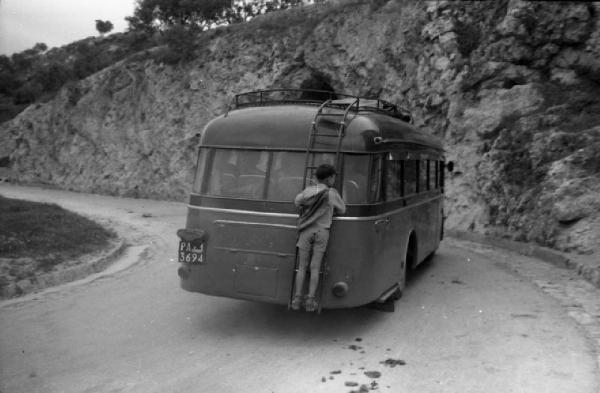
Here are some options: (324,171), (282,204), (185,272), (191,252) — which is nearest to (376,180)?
(324,171)

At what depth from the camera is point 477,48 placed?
1862 cm

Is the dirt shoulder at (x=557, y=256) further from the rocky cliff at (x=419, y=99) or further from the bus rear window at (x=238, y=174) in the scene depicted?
the bus rear window at (x=238, y=174)

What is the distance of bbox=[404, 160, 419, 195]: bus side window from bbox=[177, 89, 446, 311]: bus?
93 cm

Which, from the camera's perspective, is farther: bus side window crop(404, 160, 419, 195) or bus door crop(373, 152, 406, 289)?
bus side window crop(404, 160, 419, 195)

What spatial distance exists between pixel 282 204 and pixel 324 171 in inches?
26.8

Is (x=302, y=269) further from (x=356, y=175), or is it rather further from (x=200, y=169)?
(x=200, y=169)

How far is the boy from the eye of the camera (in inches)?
233

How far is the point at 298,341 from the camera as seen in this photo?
6199mm

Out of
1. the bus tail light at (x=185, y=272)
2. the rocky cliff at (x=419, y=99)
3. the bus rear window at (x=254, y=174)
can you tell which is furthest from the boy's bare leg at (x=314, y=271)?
the rocky cliff at (x=419, y=99)

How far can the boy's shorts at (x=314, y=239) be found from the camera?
5.93 meters

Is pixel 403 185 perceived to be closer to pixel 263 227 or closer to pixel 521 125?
pixel 263 227

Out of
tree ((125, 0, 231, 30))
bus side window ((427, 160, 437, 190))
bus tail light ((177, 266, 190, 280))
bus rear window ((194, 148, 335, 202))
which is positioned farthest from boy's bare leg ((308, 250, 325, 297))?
tree ((125, 0, 231, 30))

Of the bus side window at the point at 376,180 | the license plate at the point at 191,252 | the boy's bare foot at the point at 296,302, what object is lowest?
the boy's bare foot at the point at 296,302

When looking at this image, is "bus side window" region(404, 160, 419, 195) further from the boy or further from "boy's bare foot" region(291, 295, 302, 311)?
"boy's bare foot" region(291, 295, 302, 311)
